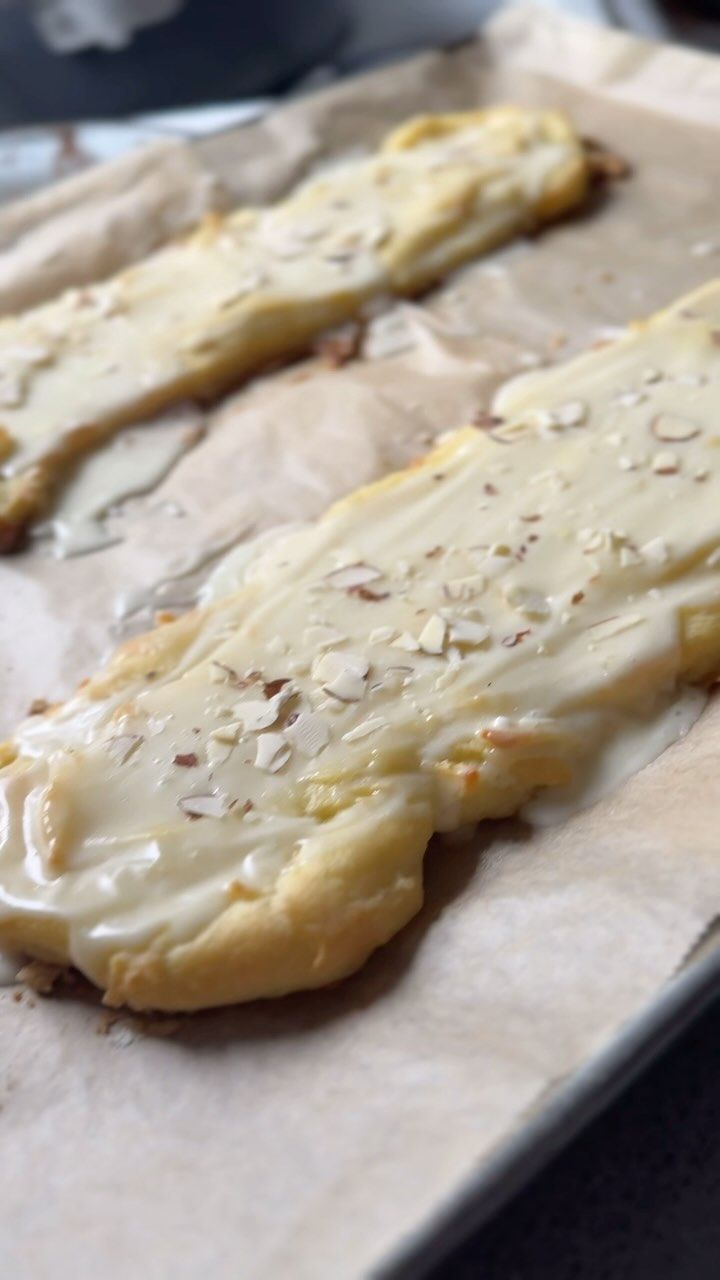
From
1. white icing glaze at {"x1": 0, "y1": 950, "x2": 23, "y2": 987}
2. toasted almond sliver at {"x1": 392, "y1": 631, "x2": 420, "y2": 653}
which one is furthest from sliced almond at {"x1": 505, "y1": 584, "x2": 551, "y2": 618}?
white icing glaze at {"x1": 0, "y1": 950, "x2": 23, "y2": 987}

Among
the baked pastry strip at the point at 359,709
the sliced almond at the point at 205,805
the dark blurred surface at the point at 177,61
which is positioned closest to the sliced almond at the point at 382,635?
the baked pastry strip at the point at 359,709

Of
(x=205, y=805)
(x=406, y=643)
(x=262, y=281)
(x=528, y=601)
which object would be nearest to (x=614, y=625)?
(x=528, y=601)

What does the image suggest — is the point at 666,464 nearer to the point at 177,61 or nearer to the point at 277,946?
the point at 277,946

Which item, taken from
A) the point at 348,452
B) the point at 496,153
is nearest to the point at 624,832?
the point at 348,452

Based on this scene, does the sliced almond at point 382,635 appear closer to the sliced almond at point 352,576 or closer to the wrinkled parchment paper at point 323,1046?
the sliced almond at point 352,576

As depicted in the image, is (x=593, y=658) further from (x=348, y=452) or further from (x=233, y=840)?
(x=348, y=452)

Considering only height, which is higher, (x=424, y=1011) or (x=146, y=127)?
(x=146, y=127)
